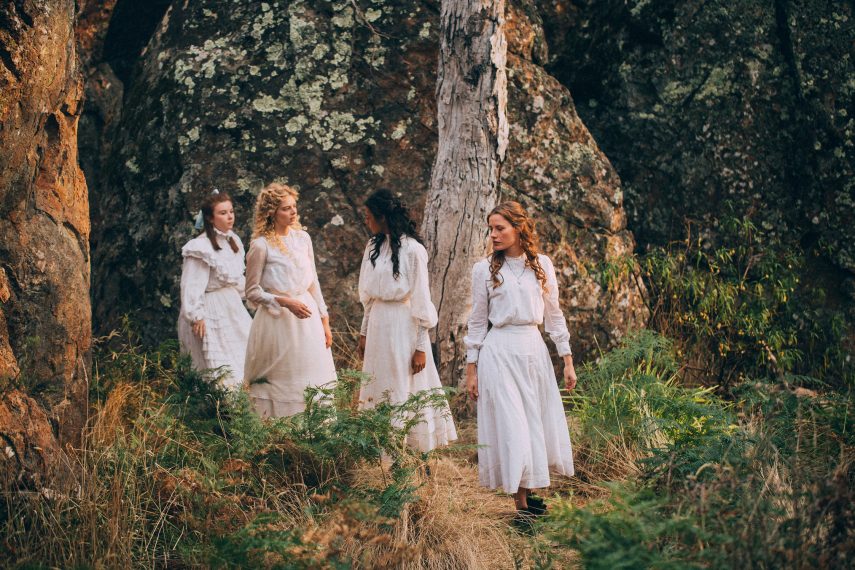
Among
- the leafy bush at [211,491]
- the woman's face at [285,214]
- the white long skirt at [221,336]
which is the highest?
the woman's face at [285,214]

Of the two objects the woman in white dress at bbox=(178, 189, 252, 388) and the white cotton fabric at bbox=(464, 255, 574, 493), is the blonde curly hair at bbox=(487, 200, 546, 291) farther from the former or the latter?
the woman in white dress at bbox=(178, 189, 252, 388)

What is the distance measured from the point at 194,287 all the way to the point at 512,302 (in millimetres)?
2859

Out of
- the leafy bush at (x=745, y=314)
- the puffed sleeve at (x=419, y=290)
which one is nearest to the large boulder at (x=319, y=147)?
the leafy bush at (x=745, y=314)

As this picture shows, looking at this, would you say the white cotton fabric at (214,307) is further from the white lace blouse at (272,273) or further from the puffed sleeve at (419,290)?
the puffed sleeve at (419,290)

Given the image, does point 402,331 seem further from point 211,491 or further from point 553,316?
point 211,491

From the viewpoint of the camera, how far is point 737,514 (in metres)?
3.41

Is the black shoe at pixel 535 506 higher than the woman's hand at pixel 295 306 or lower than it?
lower

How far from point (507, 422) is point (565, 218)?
3744mm

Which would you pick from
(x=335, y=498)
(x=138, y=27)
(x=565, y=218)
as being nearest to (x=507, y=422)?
(x=335, y=498)

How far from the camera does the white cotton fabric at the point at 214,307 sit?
660 cm

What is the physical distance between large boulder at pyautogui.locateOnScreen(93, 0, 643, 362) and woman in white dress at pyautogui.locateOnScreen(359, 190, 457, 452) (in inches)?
74.5

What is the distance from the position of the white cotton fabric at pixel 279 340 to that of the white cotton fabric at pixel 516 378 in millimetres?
1562

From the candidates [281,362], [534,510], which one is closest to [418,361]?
[281,362]

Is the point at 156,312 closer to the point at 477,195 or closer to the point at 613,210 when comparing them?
the point at 477,195
